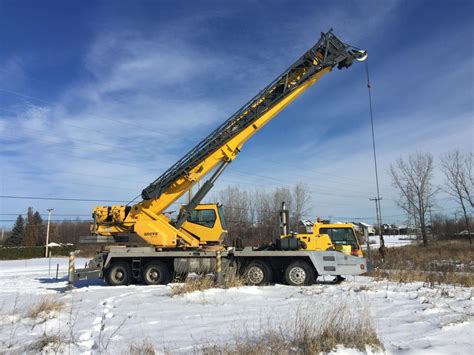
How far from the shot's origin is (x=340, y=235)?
14.8 metres

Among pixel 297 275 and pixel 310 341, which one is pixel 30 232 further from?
Answer: pixel 310 341

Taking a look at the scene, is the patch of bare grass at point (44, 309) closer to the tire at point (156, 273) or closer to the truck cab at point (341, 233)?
the tire at point (156, 273)

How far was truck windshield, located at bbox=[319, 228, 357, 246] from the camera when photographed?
48.5 feet

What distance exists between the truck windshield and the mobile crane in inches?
25.4

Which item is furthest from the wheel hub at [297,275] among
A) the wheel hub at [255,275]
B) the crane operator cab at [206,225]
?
the crane operator cab at [206,225]

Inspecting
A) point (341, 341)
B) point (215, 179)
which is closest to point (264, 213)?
point (215, 179)

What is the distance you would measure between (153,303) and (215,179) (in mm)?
6443

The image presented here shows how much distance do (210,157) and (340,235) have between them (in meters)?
5.84

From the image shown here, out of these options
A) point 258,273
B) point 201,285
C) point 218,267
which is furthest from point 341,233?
point 201,285

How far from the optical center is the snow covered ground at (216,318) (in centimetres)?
561

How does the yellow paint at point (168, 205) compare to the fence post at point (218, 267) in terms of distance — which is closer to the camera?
the fence post at point (218, 267)

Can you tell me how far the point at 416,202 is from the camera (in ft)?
163

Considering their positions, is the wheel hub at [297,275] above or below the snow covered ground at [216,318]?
above

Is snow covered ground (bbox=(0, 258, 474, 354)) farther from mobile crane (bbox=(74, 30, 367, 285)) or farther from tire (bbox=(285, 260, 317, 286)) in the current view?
mobile crane (bbox=(74, 30, 367, 285))
